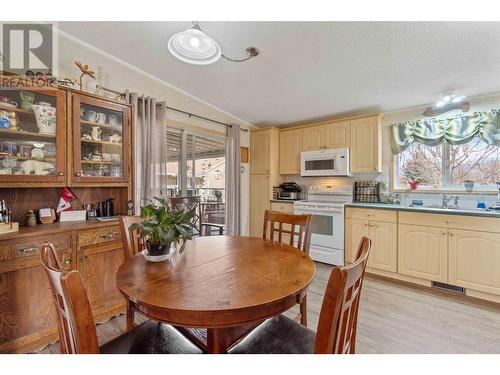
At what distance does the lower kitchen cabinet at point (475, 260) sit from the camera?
2.36 m

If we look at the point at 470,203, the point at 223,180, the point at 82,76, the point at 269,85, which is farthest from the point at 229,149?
the point at 470,203

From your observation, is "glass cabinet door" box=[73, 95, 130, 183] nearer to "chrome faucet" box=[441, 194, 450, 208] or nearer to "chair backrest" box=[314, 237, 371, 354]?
"chair backrest" box=[314, 237, 371, 354]

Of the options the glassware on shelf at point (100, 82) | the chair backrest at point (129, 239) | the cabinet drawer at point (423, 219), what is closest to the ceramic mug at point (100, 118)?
the glassware on shelf at point (100, 82)

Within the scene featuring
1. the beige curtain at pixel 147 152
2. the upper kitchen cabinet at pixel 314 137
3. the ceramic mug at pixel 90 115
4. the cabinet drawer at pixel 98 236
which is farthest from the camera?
the upper kitchen cabinet at pixel 314 137

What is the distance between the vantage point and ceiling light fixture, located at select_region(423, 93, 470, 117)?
9.12 ft

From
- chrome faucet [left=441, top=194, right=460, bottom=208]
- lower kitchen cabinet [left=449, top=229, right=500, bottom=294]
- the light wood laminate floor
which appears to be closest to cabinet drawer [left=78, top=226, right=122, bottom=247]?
the light wood laminate floor

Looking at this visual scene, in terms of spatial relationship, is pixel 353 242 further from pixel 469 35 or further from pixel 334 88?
pixel 469 35

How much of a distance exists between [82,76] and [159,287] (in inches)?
88.1

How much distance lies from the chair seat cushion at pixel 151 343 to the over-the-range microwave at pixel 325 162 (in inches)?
118

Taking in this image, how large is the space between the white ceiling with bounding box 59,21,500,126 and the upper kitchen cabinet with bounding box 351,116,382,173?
0.23m

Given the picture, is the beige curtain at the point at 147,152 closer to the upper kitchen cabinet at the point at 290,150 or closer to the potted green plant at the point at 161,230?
the potted green plant at the point at 161,230

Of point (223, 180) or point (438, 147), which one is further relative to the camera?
point (223, 180)

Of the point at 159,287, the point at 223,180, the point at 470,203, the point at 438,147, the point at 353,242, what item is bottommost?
the point at 353,242

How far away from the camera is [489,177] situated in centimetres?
287
